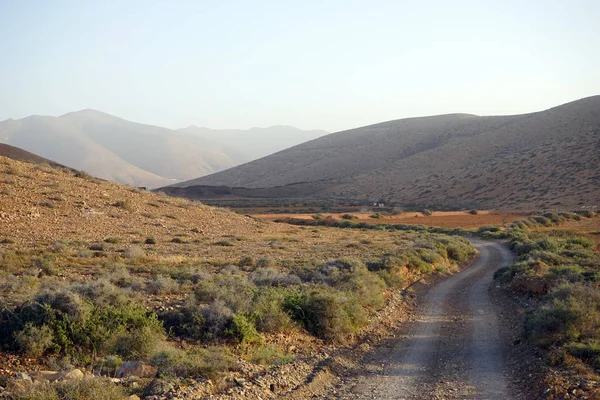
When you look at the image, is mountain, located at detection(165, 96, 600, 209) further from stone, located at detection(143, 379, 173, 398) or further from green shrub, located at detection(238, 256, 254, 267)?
stone, located at detection(143, 379, 173, 398)

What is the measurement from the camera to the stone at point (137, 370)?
780 cm

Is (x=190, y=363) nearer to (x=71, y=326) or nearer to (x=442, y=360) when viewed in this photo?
(x=71, y=326)

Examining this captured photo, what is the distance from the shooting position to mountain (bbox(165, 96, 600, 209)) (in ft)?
271

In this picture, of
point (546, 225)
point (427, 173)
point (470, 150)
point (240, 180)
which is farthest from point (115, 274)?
point (240, 180)

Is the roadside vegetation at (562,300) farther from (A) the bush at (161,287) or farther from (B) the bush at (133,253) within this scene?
(B) the bush at (133,253)

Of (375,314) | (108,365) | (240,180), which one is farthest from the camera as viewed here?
(240,180)

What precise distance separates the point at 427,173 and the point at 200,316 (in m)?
102

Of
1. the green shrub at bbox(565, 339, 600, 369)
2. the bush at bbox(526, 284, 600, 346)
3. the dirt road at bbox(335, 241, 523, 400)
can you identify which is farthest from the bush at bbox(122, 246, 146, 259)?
the green shrub at bbox(565, 339, 600, 369)

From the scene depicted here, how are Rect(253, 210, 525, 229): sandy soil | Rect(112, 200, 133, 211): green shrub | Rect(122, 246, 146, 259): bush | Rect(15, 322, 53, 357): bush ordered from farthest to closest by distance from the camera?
Rect(253, 210, 525, 229): sandy soil
Rect(112, 200, 133, 211): green shrub
Rect(122, 246, 146, 259): bush
Rect(15, 322, 53, 357): bush

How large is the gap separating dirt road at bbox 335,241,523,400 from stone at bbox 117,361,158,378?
285cm

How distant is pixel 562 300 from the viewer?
12.8m

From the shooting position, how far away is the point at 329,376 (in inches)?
382

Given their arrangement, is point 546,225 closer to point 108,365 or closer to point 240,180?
point 108,365

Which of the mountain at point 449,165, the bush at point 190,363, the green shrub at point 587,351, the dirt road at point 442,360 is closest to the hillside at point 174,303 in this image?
the bush at point 190,363
